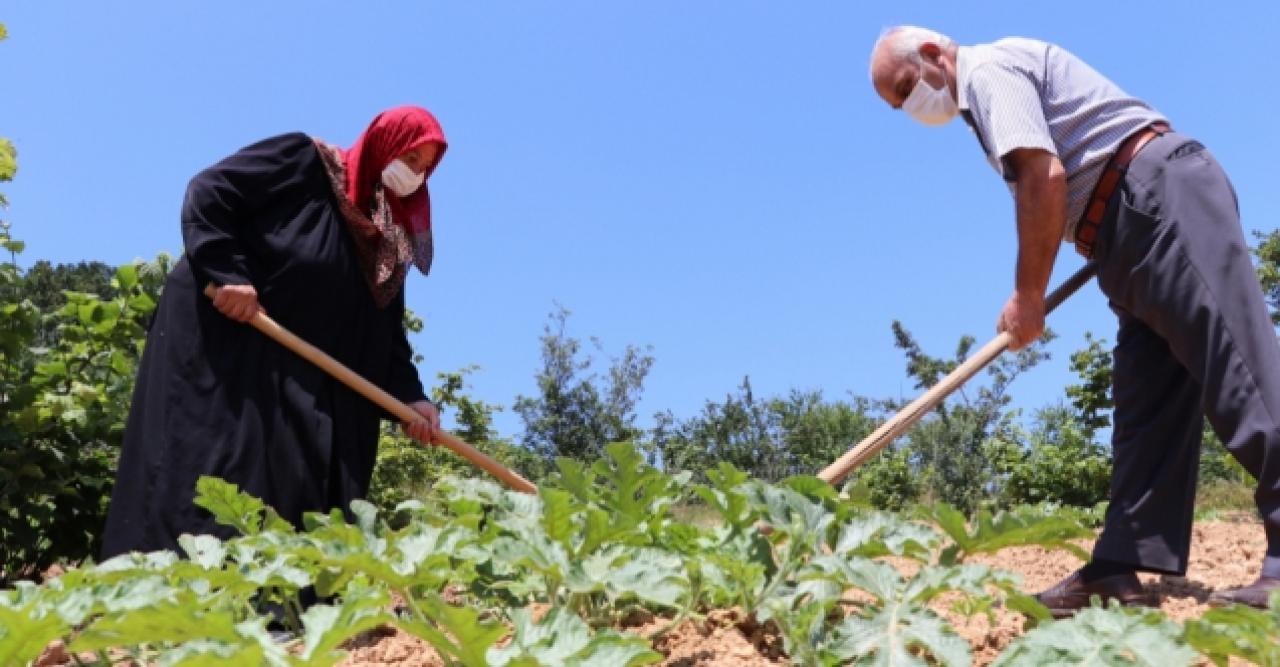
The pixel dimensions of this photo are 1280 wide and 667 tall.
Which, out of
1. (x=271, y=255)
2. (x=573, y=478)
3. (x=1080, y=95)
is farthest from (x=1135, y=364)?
(x=271, y=255)

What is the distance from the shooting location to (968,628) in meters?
2.35

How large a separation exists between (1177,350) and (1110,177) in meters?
0.49

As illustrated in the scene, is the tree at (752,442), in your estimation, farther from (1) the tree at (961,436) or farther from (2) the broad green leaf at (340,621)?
(2) the broad green leaf at (340,621)

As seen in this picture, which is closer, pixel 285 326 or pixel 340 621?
pixel 340 621

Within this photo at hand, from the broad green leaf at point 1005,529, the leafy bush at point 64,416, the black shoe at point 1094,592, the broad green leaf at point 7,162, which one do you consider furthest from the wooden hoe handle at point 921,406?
the broad green leaf at point 7,162

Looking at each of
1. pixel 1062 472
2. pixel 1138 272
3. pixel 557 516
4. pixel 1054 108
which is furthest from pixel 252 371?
pixel 1062 472

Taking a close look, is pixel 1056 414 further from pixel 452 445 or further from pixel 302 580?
pixel 302 580

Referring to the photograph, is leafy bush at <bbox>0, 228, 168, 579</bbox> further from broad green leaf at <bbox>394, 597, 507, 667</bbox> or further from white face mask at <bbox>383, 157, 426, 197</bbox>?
broad green leaf at <bbox>394, 597, 507, 667</bbox>

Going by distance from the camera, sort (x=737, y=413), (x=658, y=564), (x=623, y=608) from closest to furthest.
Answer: (x=658, y=564), (x=623, y=608), (x=737, y=413)

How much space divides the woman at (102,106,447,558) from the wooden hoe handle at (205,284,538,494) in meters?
0.06

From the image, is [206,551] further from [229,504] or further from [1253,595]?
[1253,595]

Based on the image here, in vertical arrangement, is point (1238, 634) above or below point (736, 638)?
below

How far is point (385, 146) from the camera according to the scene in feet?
14.0

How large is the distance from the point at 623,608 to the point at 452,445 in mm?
1899
